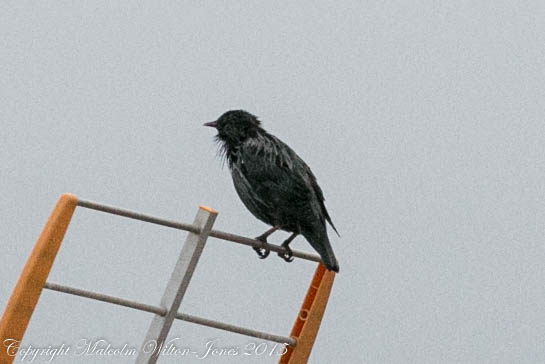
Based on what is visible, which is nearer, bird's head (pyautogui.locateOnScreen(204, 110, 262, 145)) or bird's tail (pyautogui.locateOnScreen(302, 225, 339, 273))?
bird's tail (pyautogui.locateOnScreen(302, 225, 339, 273))

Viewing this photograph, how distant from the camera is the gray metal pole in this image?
14.2ft

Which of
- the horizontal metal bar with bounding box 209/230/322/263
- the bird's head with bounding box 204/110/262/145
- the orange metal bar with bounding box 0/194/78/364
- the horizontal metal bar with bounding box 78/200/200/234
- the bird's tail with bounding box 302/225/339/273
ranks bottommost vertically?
the orange metal bar with bounding box 0/194/78/364

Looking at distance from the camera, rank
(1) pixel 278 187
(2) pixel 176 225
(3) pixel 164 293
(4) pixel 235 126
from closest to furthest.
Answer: (2) pixel 176 225, (3) pixel 164 293, (1) pixel 278 187, (4) pixel 235 126

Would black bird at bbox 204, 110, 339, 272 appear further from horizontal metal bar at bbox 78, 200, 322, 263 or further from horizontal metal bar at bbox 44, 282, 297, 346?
horizontal metal bar at bbox 44, 282, 297, 346

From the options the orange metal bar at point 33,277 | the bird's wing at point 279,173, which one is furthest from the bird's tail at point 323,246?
the orange metal bar at point 33,277

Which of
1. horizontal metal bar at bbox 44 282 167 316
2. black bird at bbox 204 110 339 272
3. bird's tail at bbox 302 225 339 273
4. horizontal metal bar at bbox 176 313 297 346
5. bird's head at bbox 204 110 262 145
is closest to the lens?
horizontal metal bar at bbox 44 282 167 316

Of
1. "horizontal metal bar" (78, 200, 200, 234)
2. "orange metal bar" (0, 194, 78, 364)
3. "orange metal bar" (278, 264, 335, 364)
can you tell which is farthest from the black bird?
"orange metal bar" (0, 194, 78, 364)

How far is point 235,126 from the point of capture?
605cm

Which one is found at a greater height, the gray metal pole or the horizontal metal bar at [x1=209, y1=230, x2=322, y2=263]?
the horizontal metal bar at [x1=209, y1=230, x2=322, y2=263]

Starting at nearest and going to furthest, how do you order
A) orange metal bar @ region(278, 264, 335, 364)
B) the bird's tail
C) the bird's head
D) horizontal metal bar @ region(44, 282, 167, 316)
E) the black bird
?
horizontal metal bar @ region(44, 282, 167, 316) < orange metal bar @ region(278, 264, 335, 364) < the bird's tail < the black bird < the bird's head

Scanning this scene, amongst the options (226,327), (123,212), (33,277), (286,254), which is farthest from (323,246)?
(33,277)

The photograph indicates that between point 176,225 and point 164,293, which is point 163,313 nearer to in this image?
point 164,293

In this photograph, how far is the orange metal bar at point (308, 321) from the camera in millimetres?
4629

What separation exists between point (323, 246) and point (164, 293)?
1.12m
